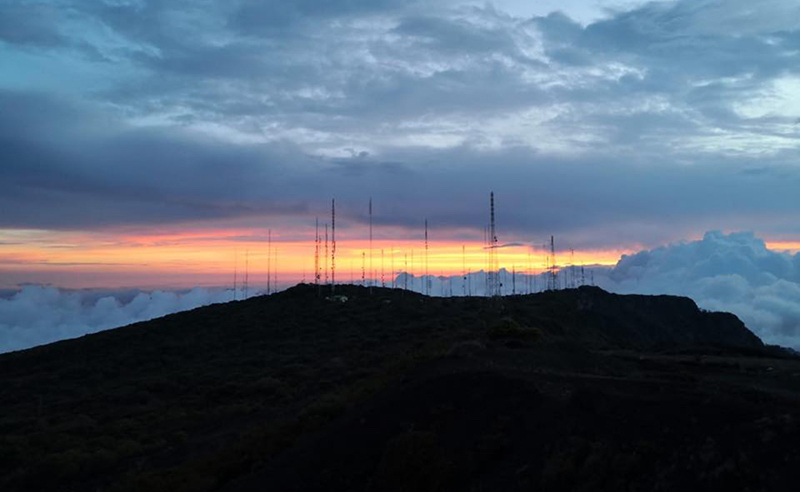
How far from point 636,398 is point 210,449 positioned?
16.9 metres

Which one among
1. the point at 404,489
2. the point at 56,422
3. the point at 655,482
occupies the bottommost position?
the point at 56,422

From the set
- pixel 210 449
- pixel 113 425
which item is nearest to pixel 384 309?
pixel 113 425

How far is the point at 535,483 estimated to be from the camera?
13266 mm

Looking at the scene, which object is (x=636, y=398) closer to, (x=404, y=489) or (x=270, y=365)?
(x=404, y=489)

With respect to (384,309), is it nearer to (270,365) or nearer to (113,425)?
(270,365)

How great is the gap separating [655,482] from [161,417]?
1146 inches

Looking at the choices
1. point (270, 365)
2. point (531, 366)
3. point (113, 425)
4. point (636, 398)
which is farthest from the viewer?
point (270, 365)

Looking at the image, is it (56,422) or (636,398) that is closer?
(636,398)

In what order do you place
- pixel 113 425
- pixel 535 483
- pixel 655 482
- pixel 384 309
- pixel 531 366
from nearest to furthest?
pixel 655 482, pixel 535 483, pixel 531 366, pixel 113 425, pixel 384 309

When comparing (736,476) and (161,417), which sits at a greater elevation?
(736,476)

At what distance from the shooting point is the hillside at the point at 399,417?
13070 millimetres

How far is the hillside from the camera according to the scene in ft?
42.9

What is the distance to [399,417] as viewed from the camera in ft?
63.4

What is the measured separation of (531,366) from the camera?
24.9m
